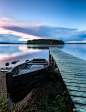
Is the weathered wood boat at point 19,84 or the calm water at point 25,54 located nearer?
the weathered wood boat at point 19,84

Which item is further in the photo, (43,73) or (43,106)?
(43,73)

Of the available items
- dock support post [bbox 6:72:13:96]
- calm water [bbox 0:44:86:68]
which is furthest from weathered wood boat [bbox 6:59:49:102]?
calm water [bbox 0:44:86:68]

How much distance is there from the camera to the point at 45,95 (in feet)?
17.1

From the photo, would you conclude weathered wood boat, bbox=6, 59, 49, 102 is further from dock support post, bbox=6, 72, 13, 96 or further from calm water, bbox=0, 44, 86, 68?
calm water, bbox=0, 44, 86, 68

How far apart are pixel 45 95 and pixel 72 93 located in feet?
11.3

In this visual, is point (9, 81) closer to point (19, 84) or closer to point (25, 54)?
point (19, 84)

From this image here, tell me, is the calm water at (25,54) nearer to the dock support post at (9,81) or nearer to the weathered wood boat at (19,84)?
the weathered wood boat at (19,84)

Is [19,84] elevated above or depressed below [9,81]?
below

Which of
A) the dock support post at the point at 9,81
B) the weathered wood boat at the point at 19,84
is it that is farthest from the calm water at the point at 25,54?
the dock support post at the point at 9,81

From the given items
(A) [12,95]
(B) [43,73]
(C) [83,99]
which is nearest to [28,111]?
(A) [12,95]

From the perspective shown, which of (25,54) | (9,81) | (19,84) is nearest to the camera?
(9,81)

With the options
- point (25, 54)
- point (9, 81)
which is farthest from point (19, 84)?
point (25, 54)

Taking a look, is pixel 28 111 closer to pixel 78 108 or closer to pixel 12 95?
pixel 12 95

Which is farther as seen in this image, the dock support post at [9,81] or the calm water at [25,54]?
the calm water at [25,54]
